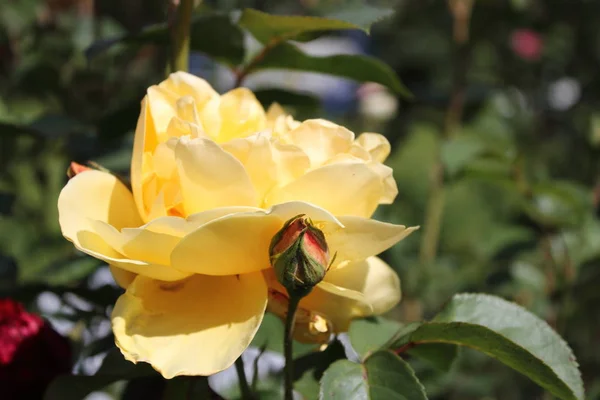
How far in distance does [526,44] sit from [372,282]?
192cm

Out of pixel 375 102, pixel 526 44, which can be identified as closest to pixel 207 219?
pixel 375 102

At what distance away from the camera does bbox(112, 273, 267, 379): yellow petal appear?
34 centimetres

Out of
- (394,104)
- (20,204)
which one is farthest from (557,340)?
(394,104)

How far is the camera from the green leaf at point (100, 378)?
0.42 m

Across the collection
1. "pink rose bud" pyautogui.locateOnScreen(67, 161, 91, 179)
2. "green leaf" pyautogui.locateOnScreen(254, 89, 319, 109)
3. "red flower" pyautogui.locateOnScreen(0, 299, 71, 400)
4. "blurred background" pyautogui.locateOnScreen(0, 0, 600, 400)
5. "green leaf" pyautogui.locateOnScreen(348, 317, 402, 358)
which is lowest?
"blurred background" pyautogui.locateOnScreen(0, 0, 600, 400)

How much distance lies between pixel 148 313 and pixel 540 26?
1.48 metres

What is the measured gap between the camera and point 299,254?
0.34 metres

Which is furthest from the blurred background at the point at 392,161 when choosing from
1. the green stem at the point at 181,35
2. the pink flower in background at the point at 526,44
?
the pink flower in background at the point at 526,44

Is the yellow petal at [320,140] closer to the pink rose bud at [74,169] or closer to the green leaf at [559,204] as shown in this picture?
the pink rose bud at [74,169]

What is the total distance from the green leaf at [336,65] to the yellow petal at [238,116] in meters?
0.14

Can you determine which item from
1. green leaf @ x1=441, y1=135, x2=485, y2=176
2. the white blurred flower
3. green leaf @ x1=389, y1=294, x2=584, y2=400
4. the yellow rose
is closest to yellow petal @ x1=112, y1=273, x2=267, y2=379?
the yellow rose

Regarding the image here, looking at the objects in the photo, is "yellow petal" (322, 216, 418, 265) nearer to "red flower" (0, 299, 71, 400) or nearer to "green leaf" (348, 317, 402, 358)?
"green leaf" (348, 317, 402, 358)

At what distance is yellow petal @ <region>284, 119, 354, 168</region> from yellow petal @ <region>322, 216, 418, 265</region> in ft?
0.14

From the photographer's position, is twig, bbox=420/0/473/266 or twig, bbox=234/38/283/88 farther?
twig, bbox=420/0/473/266
